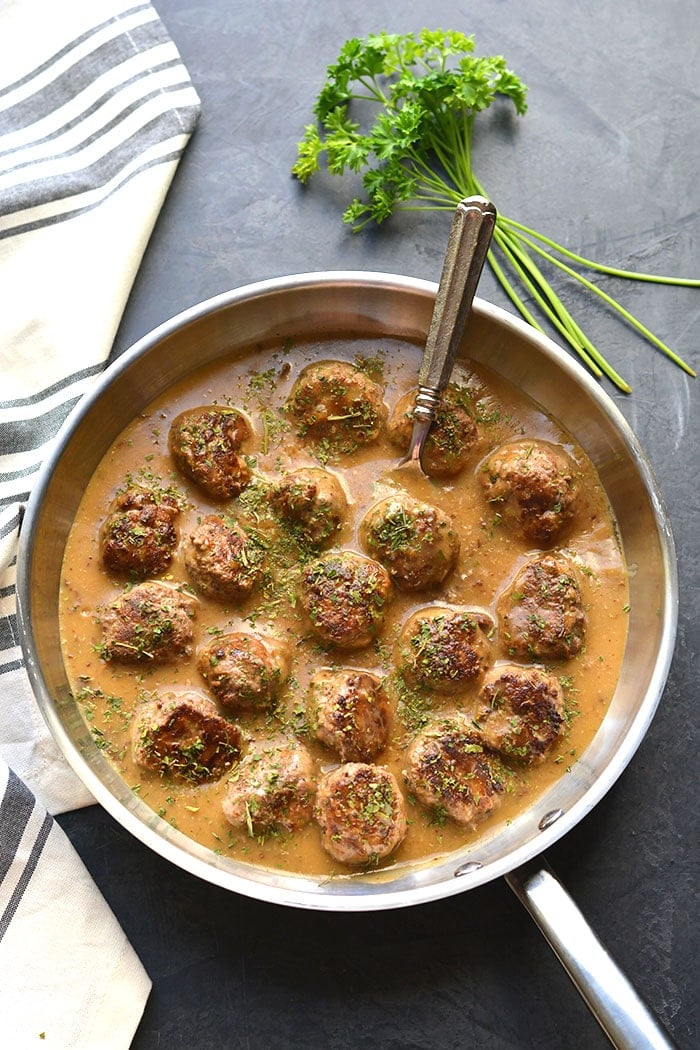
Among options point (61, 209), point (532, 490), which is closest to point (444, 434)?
point (532, 490)

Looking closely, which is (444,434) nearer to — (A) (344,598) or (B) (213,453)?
(A) (344,598)

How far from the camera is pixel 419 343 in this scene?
467 cm

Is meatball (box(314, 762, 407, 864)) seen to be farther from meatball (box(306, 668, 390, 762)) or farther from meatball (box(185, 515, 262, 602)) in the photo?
meatball (box(185, 515, 262, 602))

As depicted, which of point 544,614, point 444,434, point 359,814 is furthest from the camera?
point 444,434

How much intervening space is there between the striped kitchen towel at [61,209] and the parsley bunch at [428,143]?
31.8 inches

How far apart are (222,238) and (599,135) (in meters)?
2.11

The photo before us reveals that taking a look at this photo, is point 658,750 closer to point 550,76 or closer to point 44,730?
point 44,730

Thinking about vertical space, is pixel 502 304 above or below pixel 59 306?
above

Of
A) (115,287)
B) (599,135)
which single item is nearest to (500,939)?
(115,287)

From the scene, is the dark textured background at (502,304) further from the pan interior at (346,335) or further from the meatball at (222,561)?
the meatball at (222,561)

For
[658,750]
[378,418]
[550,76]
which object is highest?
[550,76]

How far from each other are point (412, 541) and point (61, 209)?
2.53 meters

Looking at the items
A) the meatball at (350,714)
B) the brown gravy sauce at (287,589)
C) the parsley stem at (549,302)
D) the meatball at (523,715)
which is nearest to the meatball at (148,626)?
the brown gravy sauce at (287,589)

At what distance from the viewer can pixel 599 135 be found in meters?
5.04
